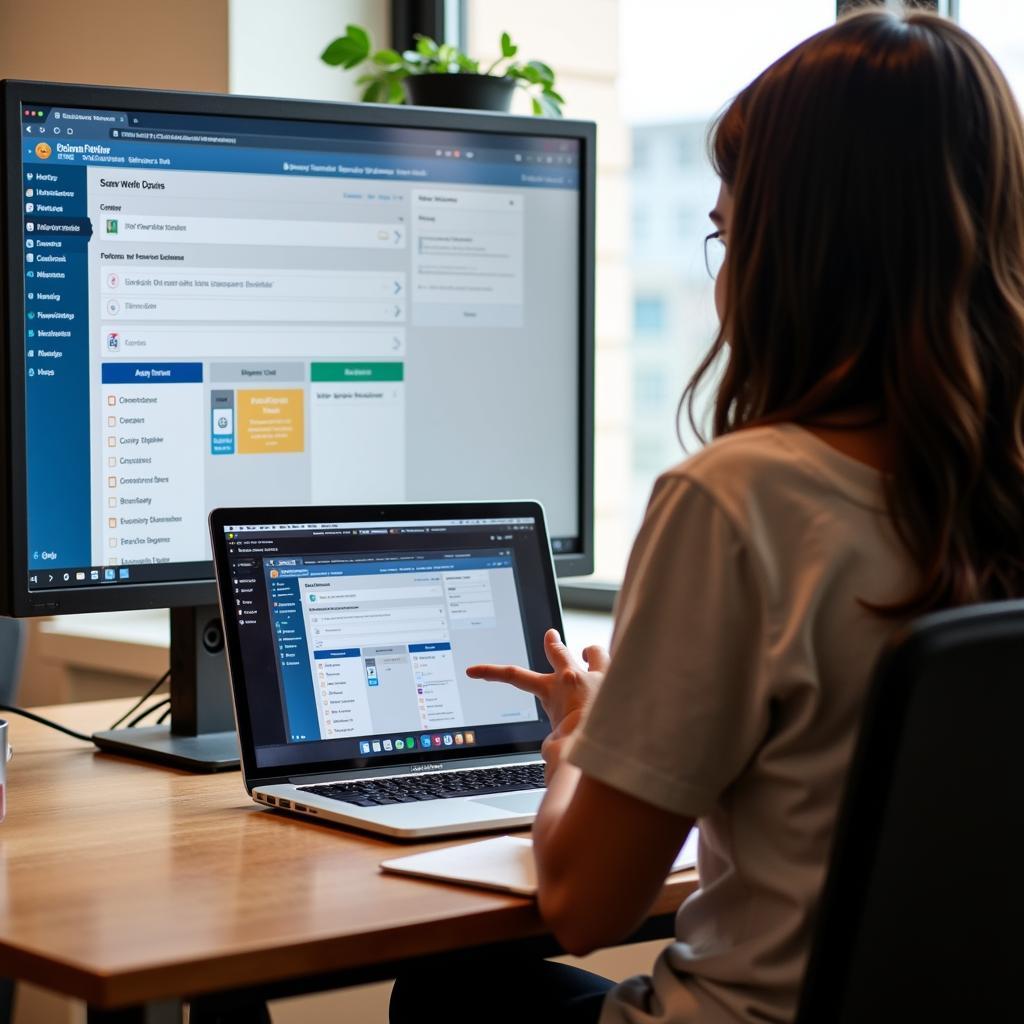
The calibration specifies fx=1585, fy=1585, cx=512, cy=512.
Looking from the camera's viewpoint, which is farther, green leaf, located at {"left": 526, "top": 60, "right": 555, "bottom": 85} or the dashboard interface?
green leaf, located at {"left": 526, "top": 60, "right": 555, "bottom": 85}

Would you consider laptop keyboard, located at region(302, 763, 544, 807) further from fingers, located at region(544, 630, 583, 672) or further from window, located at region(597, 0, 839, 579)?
window, located at region(597, 0, 839, 579)

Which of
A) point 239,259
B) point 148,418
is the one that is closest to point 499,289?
point 239,259

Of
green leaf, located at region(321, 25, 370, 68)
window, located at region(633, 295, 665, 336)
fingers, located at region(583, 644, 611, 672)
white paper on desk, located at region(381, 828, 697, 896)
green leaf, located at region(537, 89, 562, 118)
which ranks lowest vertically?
white paper on desk, located at region(381, 828, 697, 896)

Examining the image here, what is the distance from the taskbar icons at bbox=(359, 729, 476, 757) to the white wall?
135 centimetres

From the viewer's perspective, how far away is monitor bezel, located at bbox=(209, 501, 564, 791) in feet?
4.18

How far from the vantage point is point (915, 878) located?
2.52ft

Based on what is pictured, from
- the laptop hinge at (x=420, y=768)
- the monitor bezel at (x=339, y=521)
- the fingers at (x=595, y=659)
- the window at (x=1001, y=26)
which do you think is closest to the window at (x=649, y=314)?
the window at (x=1001, y=26)

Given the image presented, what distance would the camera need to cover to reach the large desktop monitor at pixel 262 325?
1405 millimetres

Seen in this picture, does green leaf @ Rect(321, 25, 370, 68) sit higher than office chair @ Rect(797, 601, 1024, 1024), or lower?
higher

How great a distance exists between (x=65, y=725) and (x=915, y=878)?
1.10 meters

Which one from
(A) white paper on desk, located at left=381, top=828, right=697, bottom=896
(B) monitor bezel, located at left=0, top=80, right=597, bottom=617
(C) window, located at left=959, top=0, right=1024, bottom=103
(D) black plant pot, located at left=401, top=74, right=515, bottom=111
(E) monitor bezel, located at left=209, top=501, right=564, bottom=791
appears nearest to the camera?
(A) white paper on desk, located at left=381, top=828, right=697, bottom=896

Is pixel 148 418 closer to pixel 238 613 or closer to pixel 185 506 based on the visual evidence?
pixel 185 506

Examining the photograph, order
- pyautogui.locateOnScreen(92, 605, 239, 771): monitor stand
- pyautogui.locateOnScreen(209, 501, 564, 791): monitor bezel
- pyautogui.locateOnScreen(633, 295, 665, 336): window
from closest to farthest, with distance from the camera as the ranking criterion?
pyautogui.locateOnScreen(209, 501, 564, 791): monitor bezel < pyautogui.locateOnScreen(92, 605, 239, 771): monitor stand < pyautogui.locateOnScreen(633, 295, 665, 336): window

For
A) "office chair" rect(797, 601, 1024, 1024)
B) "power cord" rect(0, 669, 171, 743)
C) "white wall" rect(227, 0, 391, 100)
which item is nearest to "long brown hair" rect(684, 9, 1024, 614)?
"office chair" rect(797, 601, 1024, 1024)
